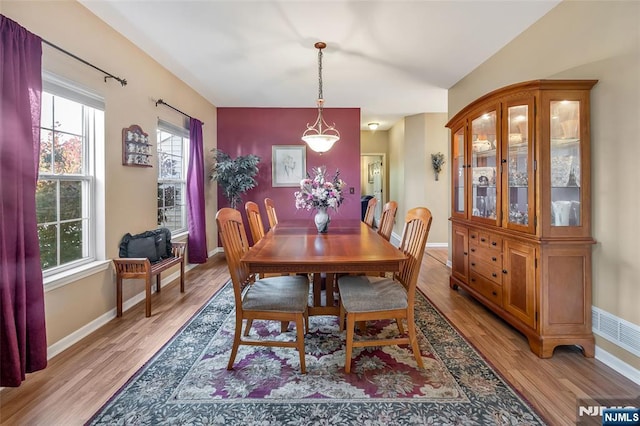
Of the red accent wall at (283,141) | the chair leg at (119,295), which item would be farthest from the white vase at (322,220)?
the red accent wall at (283,141)

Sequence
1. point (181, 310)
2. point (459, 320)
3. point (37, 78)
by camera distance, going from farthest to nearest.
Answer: point (181, 310) → point (459, 320) → point (37, 78)

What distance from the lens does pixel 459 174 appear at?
375cm

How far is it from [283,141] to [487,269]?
414 cm

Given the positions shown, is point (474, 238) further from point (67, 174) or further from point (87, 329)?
point (67, 174)

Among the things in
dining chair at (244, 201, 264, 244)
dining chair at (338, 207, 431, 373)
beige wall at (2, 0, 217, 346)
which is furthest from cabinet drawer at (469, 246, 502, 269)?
beige wall at (2, 0, 217, 346)

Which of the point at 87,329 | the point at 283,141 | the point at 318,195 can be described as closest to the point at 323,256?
the point at 318,195

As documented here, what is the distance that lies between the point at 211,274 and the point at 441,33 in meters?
4.00

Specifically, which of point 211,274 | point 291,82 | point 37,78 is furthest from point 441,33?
point 211,274

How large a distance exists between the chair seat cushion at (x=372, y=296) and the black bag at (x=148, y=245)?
7.06ft

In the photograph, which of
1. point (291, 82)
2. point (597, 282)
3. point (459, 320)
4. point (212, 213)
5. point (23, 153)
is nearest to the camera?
point (23, 153)

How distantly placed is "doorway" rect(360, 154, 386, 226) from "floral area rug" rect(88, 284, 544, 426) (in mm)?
6574

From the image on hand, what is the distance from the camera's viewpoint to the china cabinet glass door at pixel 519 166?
7.91 ft

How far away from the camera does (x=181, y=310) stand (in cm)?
318

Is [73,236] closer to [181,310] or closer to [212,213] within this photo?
[181,310]
